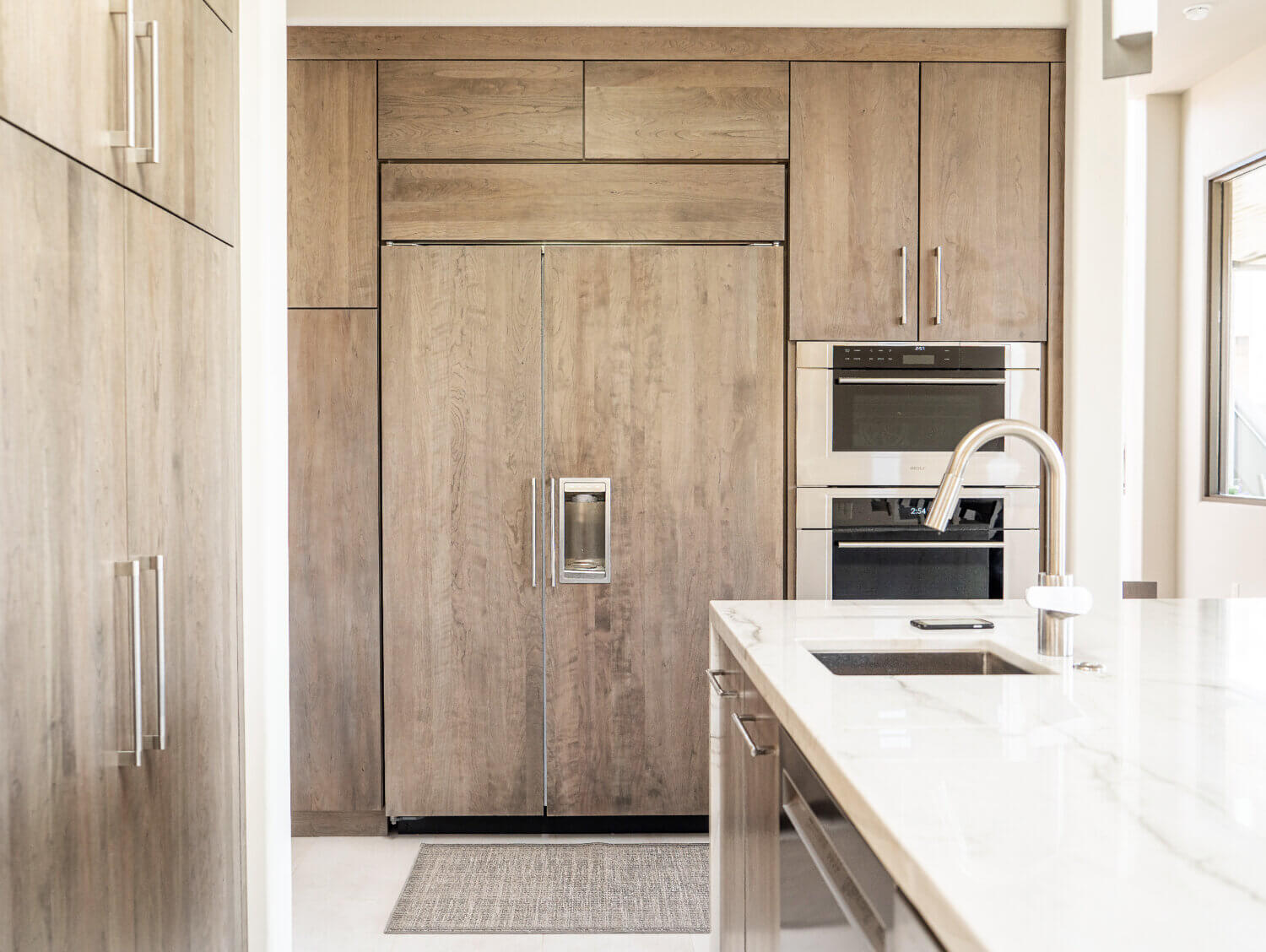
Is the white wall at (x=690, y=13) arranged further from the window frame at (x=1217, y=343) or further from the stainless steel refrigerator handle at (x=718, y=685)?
the window frame at (x=1217, y=343)

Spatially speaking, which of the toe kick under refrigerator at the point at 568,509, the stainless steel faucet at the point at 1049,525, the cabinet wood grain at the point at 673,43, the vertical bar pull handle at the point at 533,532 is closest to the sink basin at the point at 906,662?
the stainless steel faucet at the point at 1049,525

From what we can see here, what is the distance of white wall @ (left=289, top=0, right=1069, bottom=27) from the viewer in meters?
2.95

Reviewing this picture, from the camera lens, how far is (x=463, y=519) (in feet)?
9.90

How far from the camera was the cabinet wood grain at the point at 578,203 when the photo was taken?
9.80 feet

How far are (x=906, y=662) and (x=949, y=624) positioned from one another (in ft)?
0.43

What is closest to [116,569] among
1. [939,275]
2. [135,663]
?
[135,663]

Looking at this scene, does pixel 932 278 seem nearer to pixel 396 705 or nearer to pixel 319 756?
pixel 396 705

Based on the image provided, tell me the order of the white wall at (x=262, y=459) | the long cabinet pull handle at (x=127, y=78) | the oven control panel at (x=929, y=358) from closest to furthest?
the long cabinet pull handle at (x=127, y=78), the white wall at (x=262, y=459), the oven control panel at (x=929, y=358)

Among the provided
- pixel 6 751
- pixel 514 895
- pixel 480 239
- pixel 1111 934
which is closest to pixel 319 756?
pixel 514 895

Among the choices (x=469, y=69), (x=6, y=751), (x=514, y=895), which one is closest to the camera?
(x=6, y=751)

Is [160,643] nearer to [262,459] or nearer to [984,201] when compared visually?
[262,459]

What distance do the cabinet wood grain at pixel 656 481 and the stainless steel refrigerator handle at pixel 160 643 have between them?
62.1 inches

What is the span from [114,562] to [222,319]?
0.58 metres

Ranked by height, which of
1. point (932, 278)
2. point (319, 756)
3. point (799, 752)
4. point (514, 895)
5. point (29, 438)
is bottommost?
point (514, 895)
